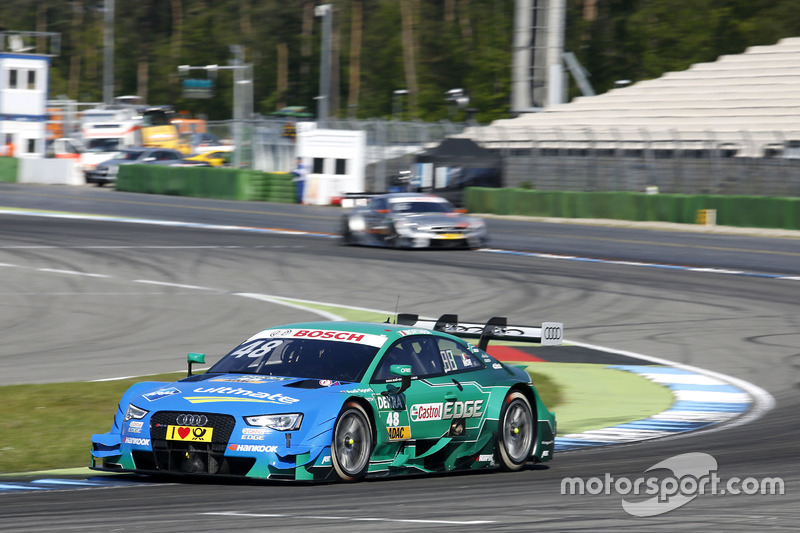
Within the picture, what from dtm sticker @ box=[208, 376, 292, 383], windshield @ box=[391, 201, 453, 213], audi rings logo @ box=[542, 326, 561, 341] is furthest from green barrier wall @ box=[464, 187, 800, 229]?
dtm sticker @ box=[208, 376, 292, 383]

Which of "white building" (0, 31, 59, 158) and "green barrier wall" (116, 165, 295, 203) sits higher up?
"white building" (0, 31, 59, 158)

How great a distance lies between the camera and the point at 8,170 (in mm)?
55312

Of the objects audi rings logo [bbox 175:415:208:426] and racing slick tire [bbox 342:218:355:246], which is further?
racing slick tire [bbox 342:218:355:246]

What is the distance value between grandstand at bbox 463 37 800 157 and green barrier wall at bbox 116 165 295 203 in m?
9.83

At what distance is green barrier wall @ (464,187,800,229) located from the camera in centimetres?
3553

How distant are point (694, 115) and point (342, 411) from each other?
141 ft

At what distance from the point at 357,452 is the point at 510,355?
7.91 m

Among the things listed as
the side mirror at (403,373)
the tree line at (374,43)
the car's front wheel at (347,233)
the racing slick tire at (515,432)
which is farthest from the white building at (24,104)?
the side mirror at (403,373)

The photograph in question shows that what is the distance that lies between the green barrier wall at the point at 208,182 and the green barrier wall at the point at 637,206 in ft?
26.0

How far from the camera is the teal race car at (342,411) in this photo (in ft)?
25.1

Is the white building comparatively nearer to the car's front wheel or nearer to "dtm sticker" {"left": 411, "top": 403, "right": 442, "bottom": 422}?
the car's front wheel

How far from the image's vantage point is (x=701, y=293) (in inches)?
826

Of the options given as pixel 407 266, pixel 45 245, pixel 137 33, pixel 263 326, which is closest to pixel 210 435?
pixel 263 326

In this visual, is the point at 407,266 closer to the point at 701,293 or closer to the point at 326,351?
the point at 701,293
